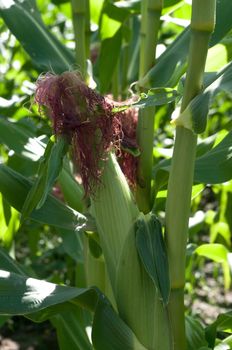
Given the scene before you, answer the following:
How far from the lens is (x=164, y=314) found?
3.71ft

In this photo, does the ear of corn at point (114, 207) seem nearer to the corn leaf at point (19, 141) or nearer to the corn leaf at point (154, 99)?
the corn leaf at point (154, 99)

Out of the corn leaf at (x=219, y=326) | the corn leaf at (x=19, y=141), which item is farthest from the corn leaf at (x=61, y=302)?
the corn leaf at (x=19, y=141)

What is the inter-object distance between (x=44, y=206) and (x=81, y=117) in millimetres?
209

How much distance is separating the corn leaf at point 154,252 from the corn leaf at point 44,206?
134 millimetres

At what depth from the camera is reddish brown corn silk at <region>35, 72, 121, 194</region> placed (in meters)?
1.06

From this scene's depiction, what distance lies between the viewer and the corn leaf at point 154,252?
105 cm

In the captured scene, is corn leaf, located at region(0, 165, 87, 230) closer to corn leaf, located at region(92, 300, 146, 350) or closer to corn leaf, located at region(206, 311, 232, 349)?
corn leaf, located at region(92, 300, 146, 350)

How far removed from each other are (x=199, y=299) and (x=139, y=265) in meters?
1.87

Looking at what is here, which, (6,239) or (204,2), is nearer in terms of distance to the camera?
(204,2)

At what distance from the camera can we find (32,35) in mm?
1544

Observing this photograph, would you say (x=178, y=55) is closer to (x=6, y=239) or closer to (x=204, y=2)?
(x=204, y=2)

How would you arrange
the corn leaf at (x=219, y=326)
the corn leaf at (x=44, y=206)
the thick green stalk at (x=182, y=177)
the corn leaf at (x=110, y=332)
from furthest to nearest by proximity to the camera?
the corn leaf at (x=219, y=326) → the corn leaf at (x=44, y=206) → the corn leaf at (x=110, y=332) → the thick green stalk at (x=182, y=177)

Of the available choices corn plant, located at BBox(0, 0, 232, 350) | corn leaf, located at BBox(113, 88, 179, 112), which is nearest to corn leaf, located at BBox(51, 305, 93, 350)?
corn plant, located at BBox(0, 0, 232, 350)

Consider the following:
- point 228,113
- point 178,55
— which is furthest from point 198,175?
point 228,113
